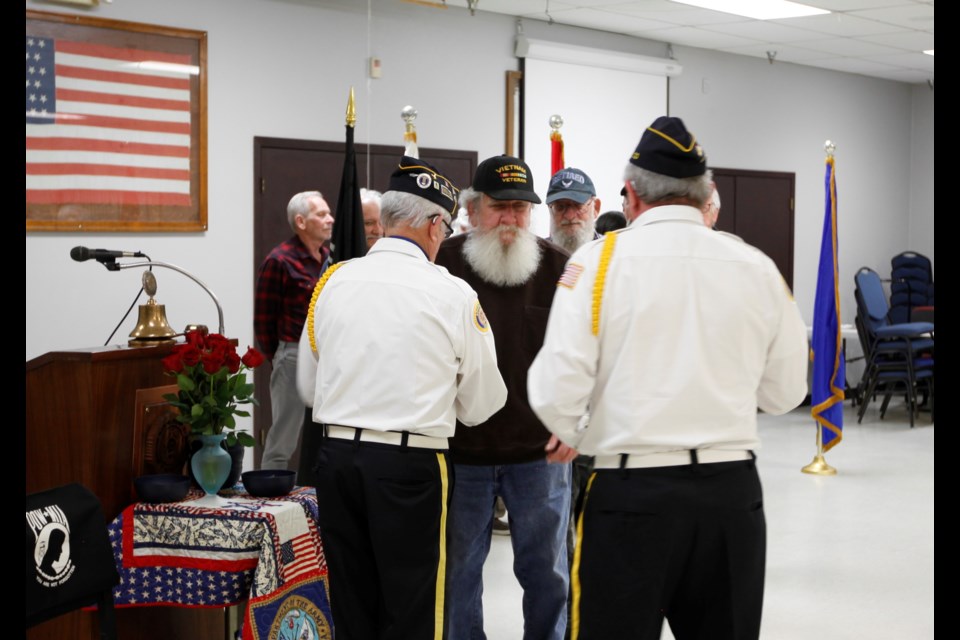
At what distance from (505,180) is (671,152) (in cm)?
100

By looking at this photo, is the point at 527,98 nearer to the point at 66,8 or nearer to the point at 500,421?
the point at 66,8

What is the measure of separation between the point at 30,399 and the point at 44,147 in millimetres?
3229

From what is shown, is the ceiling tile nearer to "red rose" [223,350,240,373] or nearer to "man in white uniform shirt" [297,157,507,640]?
"red rose" [223,350,240,373]

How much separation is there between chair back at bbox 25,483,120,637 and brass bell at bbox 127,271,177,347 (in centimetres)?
98

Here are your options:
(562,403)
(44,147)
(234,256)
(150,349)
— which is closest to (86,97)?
(44,147)

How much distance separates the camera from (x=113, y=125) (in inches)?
244

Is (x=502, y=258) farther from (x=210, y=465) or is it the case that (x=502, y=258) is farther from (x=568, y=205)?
(x=210, y=465)

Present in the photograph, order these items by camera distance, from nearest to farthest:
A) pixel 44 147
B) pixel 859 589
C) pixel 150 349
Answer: pixel 150 349, pixel 859 589, pixel 44 147

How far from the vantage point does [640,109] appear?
9.33 m

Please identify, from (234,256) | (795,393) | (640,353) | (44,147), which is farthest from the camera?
(234,256)

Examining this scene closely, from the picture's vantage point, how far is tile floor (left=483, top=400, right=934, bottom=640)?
440 cm

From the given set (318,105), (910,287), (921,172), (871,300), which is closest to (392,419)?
(318,105)
